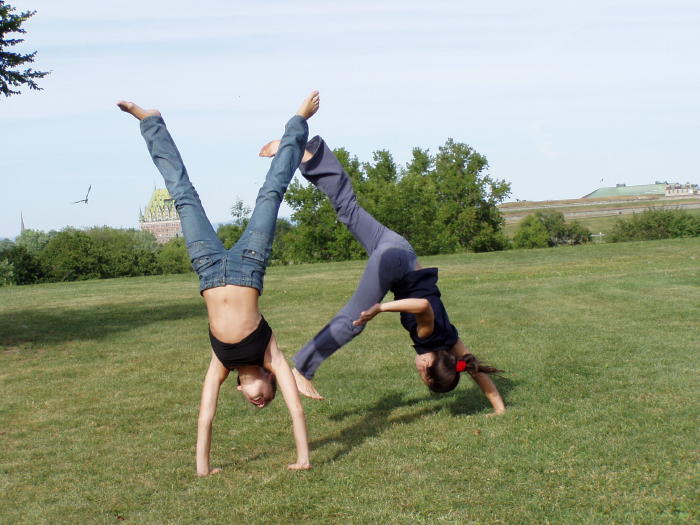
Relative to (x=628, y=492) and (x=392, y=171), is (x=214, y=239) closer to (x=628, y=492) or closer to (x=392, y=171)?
(x=628, y=492)

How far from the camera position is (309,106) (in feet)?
25.4

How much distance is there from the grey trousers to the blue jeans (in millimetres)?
537

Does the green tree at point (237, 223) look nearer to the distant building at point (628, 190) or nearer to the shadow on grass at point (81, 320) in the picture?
the shadow on grass at point (81, 320)

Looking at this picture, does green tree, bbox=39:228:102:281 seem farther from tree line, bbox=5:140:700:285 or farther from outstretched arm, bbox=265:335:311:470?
outstretched arm, bbox=265:335:311:470

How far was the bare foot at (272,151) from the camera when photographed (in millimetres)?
7922

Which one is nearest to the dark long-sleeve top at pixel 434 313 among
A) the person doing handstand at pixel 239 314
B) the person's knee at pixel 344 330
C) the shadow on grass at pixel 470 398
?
the person's knee at pixel 344 330

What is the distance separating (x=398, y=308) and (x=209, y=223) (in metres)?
1.94

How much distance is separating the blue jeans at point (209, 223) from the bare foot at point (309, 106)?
0.08 meters

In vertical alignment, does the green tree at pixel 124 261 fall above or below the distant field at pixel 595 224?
above

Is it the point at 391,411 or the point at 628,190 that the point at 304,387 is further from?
the point at 628,190

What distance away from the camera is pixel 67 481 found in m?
6.23

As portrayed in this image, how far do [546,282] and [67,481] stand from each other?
52.5ft

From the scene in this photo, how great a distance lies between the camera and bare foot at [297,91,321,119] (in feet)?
25.2

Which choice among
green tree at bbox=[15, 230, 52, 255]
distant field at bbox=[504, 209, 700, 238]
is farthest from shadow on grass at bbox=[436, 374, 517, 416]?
distant field at bbox=[504, 209, 700, 238]
